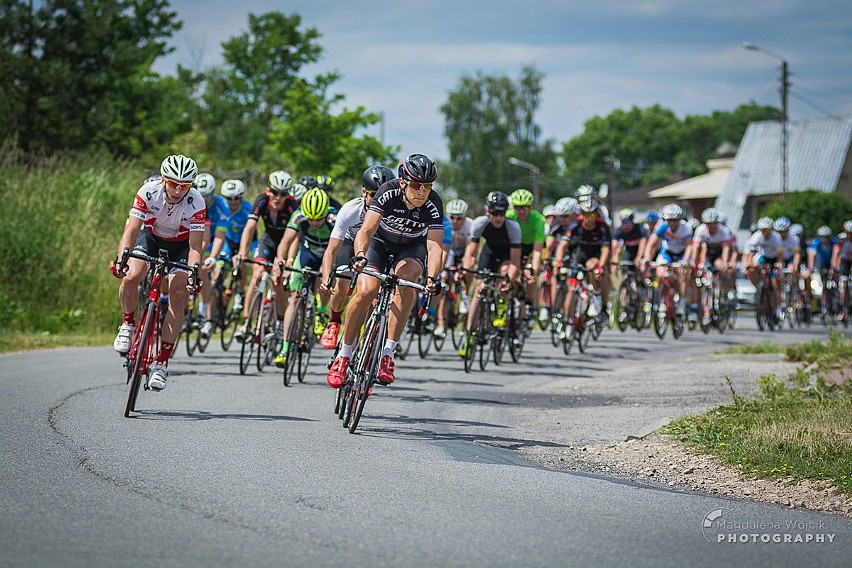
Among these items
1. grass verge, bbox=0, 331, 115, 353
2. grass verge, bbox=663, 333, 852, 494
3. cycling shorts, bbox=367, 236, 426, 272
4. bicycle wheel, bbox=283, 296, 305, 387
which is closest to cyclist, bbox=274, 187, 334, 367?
bicycle wheel, bbox=283, 296, 305, 387

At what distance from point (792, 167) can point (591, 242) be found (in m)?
54.8

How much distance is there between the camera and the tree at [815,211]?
42875 millimetres

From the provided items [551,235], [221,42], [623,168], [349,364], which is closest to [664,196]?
[221,42]

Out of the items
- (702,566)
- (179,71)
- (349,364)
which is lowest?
(702,566)

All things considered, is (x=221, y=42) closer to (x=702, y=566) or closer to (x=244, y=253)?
(x=244, y=253)

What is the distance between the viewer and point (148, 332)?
973 centimetres

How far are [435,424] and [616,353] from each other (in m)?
9.09

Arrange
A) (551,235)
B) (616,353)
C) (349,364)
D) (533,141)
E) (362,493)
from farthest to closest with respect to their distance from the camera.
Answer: (533,141) → (551,235) → (616,353) → (349,364) → (362,493)

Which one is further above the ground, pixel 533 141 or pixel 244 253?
pixel 533 141

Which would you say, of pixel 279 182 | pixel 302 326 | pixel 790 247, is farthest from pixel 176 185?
pixel 790 247

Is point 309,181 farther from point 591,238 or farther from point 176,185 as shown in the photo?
point 591,238

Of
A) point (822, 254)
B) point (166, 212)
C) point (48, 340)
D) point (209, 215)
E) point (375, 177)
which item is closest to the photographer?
point (166, 212)

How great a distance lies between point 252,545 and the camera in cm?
534

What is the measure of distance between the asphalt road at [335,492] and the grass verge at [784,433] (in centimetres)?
78
